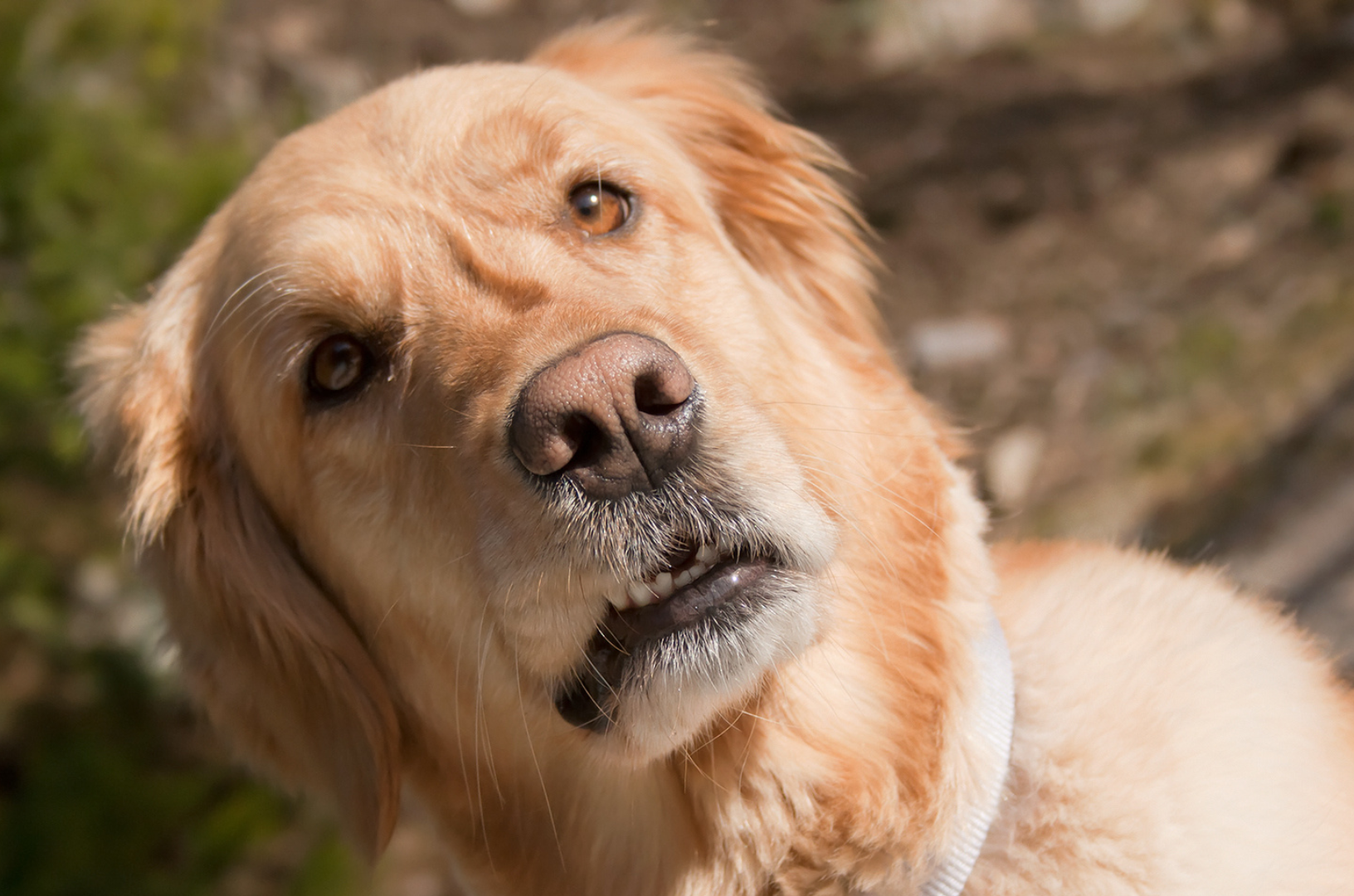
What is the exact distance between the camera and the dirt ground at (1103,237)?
15.3ft

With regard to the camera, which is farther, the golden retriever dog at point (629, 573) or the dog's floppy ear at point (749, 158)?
the dog's floppy ear at point (749, 158)

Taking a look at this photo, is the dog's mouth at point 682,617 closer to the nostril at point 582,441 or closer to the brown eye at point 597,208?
the nostril at point 582,441

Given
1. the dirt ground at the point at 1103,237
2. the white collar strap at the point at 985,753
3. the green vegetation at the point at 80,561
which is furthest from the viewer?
the dirt ground at the point at 1103,237

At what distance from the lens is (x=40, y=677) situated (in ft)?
12.8

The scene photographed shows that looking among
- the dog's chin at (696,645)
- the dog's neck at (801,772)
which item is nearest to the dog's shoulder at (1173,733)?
the dog's neck at (801,772)

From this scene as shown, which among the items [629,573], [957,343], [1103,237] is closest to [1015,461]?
[957,343]

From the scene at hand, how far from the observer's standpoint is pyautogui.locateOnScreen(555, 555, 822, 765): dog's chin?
6.05 feet

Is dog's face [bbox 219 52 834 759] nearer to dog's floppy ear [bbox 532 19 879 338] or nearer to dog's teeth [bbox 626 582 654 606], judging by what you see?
dog's teeth [bbox 626 582 654 606]

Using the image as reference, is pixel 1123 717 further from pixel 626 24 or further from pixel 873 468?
pixel 626 24

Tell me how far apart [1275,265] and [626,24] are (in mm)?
3940

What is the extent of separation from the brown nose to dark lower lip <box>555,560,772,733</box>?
9.3 inches

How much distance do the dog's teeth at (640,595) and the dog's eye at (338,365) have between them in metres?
0.80

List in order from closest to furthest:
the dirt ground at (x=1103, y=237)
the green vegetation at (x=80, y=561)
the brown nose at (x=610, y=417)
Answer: the brown nose at (x=610, y=417), the green vegetation at (x=80, y=561), the dirt ground at (x=1103, y=237)

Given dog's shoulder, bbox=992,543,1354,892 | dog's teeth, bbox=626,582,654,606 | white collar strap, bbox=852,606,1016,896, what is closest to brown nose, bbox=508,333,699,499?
dog's teeth, bbox=626,582,654,606
